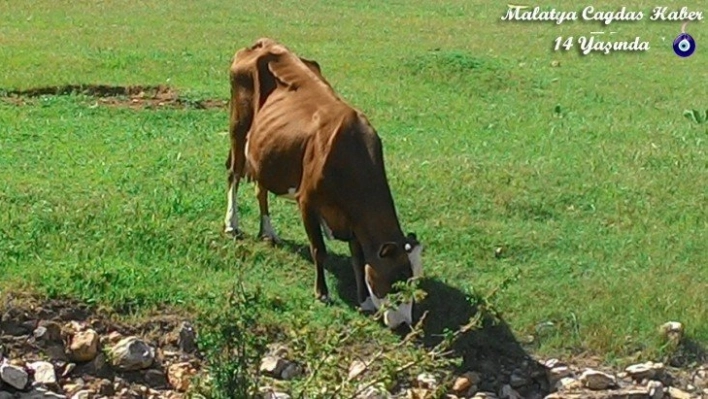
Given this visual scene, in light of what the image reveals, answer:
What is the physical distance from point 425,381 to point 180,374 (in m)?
1.49

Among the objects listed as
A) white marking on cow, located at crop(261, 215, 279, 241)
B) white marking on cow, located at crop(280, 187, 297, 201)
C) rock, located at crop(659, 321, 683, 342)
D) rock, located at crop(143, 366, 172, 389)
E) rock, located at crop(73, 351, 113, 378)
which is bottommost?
rock, located at crop(143, 366, 172, 389)

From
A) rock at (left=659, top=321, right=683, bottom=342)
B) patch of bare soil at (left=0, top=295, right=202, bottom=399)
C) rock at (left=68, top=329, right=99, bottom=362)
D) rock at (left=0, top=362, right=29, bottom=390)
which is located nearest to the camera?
rock at (left=0, top=362, right=29, bottom=390)

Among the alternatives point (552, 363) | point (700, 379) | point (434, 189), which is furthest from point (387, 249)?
point (434, 189)

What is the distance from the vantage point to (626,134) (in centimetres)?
1311

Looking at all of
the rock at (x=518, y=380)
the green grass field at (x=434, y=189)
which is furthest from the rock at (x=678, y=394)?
the rock at (x=518, y=380)

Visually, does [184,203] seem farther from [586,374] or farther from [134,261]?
[586,374]

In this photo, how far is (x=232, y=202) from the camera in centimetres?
1000

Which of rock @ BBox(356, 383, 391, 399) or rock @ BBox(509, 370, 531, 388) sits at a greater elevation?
rock @ BBox(356, 383, 391, 399)

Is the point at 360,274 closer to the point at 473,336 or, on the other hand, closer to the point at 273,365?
the point at 473,336

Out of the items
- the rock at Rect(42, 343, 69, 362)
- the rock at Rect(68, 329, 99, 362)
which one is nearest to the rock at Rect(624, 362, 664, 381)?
the rock at Rect(68, 329, 99, 362)

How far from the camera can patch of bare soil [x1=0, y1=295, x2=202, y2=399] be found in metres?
8.09

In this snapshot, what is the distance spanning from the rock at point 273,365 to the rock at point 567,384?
171 centimetres

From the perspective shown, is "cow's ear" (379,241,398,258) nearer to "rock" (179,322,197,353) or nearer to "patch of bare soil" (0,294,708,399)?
"patch of bare soil" (0,294,708,399)

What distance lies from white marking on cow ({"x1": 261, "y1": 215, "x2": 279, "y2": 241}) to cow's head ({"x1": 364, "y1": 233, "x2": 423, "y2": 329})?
4.47ft
